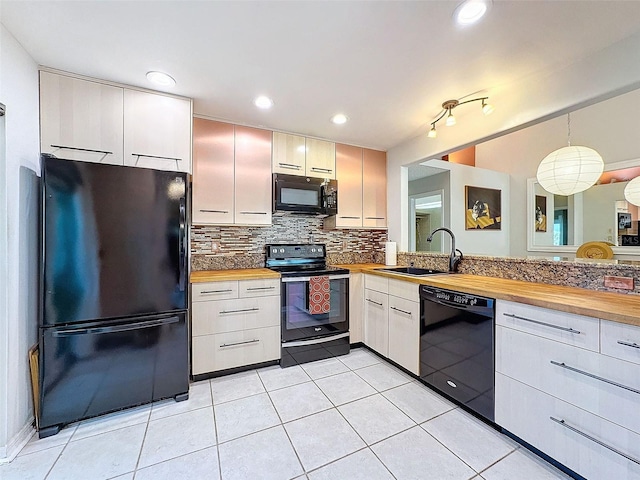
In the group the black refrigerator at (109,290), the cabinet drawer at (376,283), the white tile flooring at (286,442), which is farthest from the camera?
the cabinet drawer at (376,283)

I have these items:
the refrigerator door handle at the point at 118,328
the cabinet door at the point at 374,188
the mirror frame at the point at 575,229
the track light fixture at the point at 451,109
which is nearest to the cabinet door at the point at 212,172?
the refrigerator door handle at the point at 118,328

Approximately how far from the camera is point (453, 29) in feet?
4.50

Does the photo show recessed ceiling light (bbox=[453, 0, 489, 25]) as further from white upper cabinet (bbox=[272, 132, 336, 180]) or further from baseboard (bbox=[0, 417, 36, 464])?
baseboard (bbox=[0, 417, 36, 464])

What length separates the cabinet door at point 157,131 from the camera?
1.95 meters

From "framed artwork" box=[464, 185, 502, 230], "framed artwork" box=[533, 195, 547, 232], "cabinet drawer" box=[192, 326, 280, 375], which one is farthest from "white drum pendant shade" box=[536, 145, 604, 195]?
"cabinet drawer" box=[192, 326, 280, 375]

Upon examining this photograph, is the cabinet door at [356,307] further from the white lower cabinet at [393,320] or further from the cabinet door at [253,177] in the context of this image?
the cabinet door at [253,177]

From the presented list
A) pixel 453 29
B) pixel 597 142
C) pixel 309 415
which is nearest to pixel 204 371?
pixel 309 415

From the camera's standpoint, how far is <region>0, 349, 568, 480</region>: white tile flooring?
1.33 meters

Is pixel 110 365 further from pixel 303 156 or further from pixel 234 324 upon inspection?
pixel 303 156

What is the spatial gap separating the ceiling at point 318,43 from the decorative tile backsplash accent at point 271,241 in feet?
4.15

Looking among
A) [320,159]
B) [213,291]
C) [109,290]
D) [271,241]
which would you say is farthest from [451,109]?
[109,290]

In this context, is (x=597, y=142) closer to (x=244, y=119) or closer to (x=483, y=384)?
(x=483, y=384)

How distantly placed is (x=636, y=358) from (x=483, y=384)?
790 mm

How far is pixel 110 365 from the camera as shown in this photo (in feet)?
5.60
